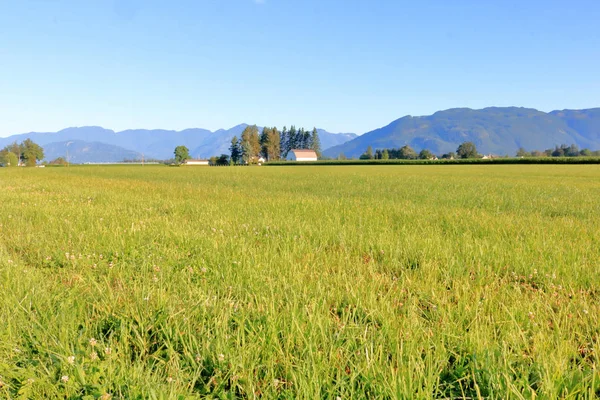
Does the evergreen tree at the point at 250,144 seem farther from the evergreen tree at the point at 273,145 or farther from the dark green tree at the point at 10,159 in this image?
the dark green tree at the point at 10,159

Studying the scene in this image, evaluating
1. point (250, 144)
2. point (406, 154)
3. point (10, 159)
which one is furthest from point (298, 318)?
point (10, 159)

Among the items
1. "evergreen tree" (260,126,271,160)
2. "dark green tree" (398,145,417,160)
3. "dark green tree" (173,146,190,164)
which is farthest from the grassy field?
"dark green tree" (398,145,417,160)

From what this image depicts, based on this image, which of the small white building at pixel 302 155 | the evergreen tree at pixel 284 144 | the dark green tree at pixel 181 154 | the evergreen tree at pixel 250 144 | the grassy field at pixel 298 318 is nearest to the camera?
the grassy field at pixel 298 318

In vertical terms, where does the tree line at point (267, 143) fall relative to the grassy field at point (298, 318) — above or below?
above

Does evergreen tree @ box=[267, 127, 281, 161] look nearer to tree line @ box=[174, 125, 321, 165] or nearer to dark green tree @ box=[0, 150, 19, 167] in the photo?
tree line @ box=[174, 125, 321, 165]

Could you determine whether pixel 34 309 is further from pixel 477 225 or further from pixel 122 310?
pixel 477 225

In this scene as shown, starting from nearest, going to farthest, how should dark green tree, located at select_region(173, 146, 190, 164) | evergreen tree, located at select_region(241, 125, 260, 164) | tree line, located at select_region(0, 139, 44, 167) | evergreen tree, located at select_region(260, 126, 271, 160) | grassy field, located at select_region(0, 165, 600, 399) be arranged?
grassy field, located at select_region(0, 165, 600, 399) < evergreen tree, located at select_region(241, 125, 260, 164) < tree line, located at select_region(0, 139, 44, 167) < dark green tree, located at select_region(173, 146, 190, 164) < evergreen tree, located at select_region(260, 126, 271, 160)

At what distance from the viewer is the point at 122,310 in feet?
10.1

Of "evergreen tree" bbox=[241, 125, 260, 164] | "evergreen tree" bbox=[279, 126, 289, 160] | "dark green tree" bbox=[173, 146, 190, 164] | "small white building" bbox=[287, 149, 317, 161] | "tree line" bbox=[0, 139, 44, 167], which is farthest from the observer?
"evergreen tree" bbox=[279, 126, 289, 160]

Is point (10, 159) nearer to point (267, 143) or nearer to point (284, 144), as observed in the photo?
point (267, 143)

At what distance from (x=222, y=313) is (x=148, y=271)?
1878 mm

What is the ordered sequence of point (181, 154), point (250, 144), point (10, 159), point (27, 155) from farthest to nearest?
1. point (27, 155)
2. point (181, 154)
3. point (250, 144)
4. point (10, 159)

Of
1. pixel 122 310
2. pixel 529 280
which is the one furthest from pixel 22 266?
pixel 529 280

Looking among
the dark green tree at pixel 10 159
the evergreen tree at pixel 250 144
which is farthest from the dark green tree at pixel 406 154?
the dark green tree at pixel 10 159
